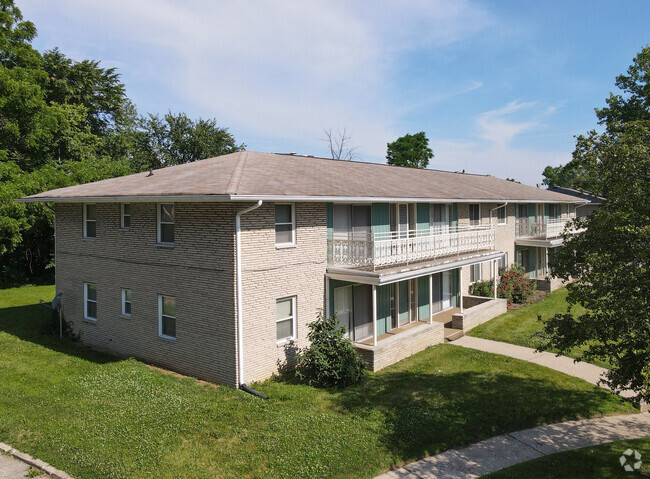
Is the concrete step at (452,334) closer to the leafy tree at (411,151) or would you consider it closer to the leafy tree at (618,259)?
the leafy tree at (618,259)

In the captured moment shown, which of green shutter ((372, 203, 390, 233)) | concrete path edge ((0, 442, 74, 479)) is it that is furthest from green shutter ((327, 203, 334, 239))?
concrete path edge ((0, 442, 74, 479))

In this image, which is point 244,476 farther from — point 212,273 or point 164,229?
point 164,229

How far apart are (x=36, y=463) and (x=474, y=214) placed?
1964 centimetres

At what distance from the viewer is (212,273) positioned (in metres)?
12.0

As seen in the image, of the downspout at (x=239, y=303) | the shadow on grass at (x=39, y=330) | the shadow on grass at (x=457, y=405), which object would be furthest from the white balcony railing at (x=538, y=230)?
the shadow on grass at (x=39, y=330)

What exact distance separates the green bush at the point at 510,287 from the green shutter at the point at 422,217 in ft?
16.4

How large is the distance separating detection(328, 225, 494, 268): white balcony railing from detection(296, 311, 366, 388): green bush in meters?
2.17

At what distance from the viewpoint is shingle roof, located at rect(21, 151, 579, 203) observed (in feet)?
39.2

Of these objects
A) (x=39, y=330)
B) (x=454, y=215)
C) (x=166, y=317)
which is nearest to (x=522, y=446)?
(x=166, y=317)

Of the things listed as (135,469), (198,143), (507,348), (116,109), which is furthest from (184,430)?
(116,109)

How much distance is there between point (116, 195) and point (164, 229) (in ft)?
5.85

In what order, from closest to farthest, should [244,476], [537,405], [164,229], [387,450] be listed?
[244,476], [387,450], [537,405], [164,229]

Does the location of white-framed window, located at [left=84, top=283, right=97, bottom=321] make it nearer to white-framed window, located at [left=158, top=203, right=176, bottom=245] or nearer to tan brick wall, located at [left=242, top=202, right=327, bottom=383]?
white-framed window, located at [left=158, top=203, right=176, bottom=245]

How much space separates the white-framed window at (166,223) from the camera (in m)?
13.2
